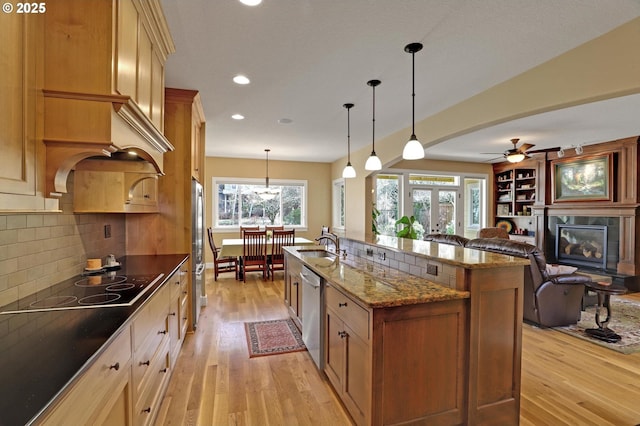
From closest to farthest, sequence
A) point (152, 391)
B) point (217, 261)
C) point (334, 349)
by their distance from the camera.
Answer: point (152, 391) < point (334, 349) < point (217, 261)

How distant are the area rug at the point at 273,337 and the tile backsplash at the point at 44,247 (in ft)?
5.45

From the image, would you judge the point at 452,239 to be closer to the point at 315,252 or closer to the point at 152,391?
the point at 315,252

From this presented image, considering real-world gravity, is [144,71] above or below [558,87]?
below

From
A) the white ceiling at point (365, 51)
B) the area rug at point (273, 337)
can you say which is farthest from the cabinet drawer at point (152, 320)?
the white ceiling at point (365, 51)

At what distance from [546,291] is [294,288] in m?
2.89

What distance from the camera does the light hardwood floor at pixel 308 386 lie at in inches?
81.3

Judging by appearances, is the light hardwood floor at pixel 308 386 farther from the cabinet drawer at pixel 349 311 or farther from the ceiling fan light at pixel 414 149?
the ceiling fan light at pixel 414 149

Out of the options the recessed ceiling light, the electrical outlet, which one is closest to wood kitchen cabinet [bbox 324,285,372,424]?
the electrical outlet

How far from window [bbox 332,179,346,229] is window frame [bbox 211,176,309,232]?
2.38 feet

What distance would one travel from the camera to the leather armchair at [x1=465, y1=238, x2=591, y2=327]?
3473 millimetres

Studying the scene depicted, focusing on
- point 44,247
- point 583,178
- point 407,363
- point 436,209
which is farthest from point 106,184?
point 583,178

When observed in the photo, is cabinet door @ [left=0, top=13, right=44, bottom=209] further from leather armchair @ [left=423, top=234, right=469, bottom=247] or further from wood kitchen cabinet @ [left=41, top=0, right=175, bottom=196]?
leather armchair @ [left=423, top=234, right=469, bottom=247]

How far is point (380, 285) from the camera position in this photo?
203 centimetres

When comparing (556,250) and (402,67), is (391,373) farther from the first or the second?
(556,250)
